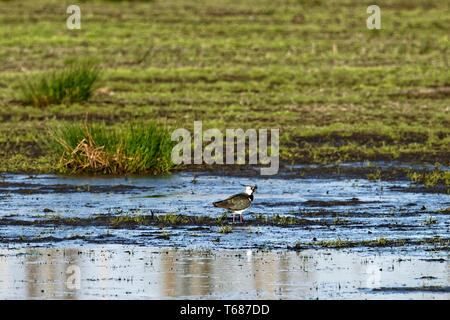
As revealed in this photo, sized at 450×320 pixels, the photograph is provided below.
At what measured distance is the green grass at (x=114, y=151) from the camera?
16234 millimetres

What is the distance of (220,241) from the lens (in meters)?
11.4

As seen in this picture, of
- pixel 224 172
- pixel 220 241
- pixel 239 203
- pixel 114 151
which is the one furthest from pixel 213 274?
pixel 224 172

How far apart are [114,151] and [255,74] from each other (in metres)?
13.5

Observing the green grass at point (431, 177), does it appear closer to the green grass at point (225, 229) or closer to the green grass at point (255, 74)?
the green grass at point (255, 74)

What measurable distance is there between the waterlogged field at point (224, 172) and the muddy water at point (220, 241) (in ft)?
0.09

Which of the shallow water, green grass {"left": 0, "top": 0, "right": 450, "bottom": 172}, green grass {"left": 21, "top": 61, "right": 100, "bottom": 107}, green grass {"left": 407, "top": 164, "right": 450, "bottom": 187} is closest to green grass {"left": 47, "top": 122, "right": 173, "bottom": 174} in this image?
green grass {"left": 0, "top": 0, "right": 450, "bottom": 172}

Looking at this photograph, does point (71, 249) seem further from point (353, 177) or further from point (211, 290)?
point (353, 177)

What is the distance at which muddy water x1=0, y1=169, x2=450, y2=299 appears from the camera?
9312 millimetres

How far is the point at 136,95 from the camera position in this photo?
26.1 m

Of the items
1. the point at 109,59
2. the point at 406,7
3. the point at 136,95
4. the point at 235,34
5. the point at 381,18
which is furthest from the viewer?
the point at 406,7

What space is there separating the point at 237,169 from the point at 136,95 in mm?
9428

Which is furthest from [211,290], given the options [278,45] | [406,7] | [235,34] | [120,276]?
[406,7]

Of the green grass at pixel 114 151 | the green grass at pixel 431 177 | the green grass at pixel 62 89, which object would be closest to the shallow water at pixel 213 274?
the green grass at pixel 431 177

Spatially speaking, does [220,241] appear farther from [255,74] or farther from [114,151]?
[255,74]
